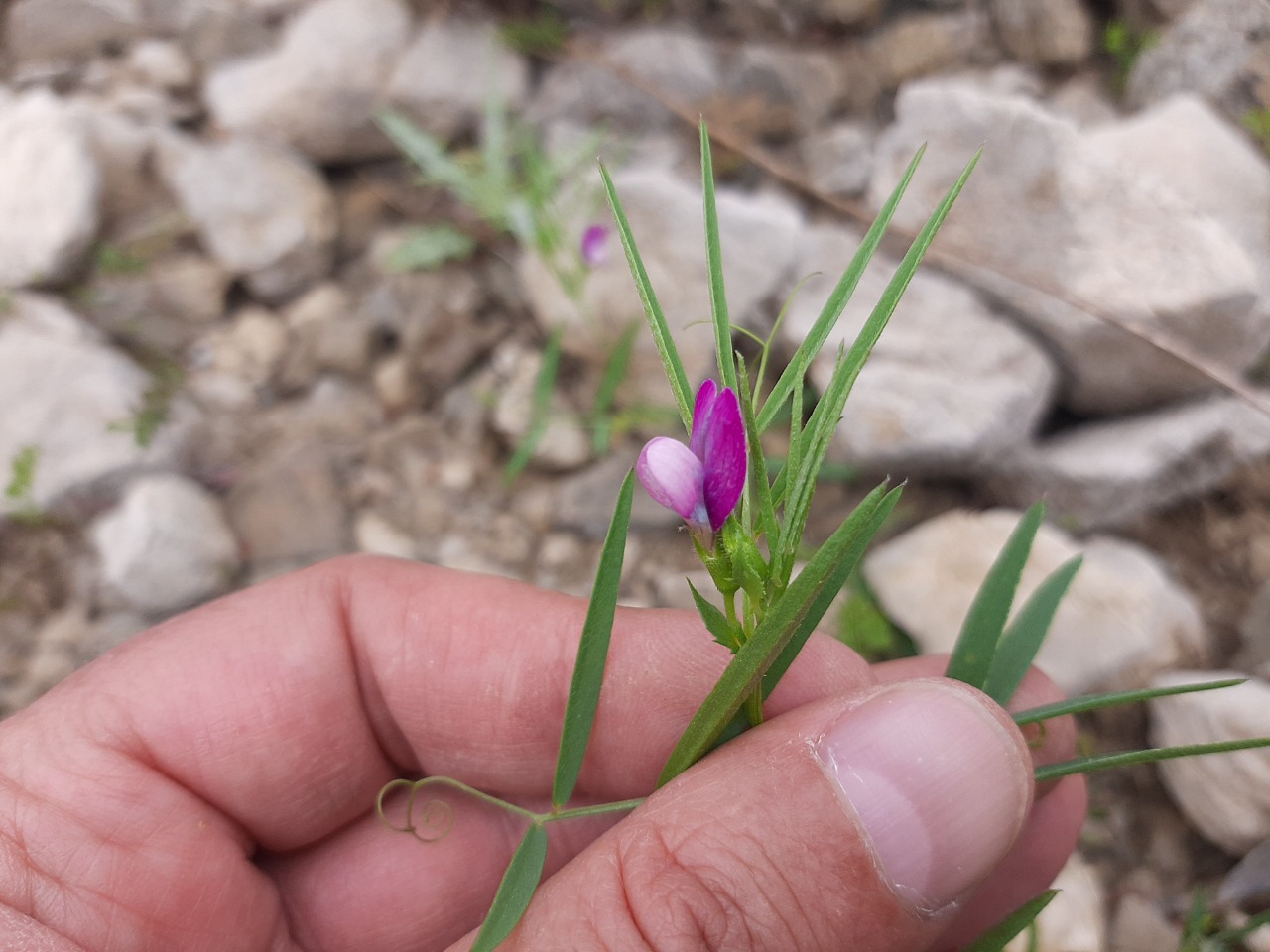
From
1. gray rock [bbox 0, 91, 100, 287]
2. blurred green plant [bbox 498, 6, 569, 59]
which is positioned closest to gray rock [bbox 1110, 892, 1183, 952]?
blurred green plant [bbox 498, 6, 569, 59]

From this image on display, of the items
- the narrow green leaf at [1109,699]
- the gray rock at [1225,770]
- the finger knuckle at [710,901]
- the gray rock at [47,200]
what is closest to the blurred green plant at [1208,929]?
the gray rock at [1225,770]

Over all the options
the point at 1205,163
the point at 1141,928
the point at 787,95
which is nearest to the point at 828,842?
the point at 1141,928

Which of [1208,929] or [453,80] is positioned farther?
[453,80]

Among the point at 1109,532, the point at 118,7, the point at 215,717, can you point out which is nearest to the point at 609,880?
the point at 215,717

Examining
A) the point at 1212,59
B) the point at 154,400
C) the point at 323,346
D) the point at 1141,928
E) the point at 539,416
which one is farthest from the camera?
the point at 323,346

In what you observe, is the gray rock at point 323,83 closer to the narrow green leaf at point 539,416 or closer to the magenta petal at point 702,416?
the narrow green leaf at point 539,416

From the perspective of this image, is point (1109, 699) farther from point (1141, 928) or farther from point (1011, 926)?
point (1141, 928)
